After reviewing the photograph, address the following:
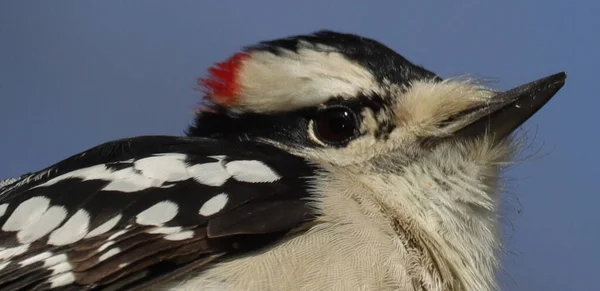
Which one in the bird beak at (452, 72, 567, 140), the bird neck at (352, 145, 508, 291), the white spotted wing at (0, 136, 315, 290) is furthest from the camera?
the bird beak at (452, 72, 567, 140)

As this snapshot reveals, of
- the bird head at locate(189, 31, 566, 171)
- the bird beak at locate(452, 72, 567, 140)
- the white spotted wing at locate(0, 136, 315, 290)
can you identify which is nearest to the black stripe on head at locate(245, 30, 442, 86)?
the bird head at locate(189, 31, 566, 171)

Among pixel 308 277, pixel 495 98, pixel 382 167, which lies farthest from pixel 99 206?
pixel 495 98

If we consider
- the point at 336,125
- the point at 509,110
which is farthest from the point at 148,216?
the point at 509,110

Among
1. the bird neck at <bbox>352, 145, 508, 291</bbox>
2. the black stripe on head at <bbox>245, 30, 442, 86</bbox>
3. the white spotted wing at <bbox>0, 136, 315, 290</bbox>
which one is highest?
the black stripe on head at <bbox>245, 30, 442, 86</bbox>

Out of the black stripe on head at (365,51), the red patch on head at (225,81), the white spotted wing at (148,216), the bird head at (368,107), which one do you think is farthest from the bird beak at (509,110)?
the red patch on head at (225,81)

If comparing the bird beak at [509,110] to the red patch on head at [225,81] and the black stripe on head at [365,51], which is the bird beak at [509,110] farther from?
the red patch on head at [225,81]

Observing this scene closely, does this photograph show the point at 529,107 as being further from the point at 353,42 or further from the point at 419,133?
the point at 353,42

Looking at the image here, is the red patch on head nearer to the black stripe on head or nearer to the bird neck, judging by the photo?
the black stripe on head

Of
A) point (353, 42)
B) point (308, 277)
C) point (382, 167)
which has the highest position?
point (353, 42)
